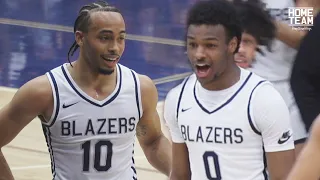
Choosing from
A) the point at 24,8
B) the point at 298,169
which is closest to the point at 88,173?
the point at 298,169

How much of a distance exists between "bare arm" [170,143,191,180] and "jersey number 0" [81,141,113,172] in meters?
0.55

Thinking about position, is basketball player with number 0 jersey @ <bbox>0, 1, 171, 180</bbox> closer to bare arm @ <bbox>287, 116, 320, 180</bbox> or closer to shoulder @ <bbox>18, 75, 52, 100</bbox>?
shoulder @ <bbox>18, 75, 52, 100</bbox>

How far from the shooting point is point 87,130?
4254 millimetres

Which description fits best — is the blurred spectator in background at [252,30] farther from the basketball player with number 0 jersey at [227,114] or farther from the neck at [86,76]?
the neck at [86,76]

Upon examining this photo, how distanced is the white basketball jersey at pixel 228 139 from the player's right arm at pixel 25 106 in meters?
0.84

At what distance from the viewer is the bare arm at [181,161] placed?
379 centimetres

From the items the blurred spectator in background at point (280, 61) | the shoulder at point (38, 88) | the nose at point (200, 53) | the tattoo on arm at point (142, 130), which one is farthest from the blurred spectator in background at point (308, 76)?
the shoulder at point (38, 88)

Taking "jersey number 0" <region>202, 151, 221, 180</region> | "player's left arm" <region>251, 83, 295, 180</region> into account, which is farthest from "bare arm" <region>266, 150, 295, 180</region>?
"jersey number 0" <region>202, 151, 221, 180</region>

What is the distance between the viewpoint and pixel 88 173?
4.29 m

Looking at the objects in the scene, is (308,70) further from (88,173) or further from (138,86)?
(88,173)

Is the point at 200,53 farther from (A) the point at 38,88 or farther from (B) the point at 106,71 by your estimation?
(A) the point at 38,88

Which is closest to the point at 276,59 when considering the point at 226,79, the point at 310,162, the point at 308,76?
the point at 308,76

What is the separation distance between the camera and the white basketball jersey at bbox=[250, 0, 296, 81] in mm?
4699

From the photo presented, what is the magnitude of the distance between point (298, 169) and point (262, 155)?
1.06 meters
